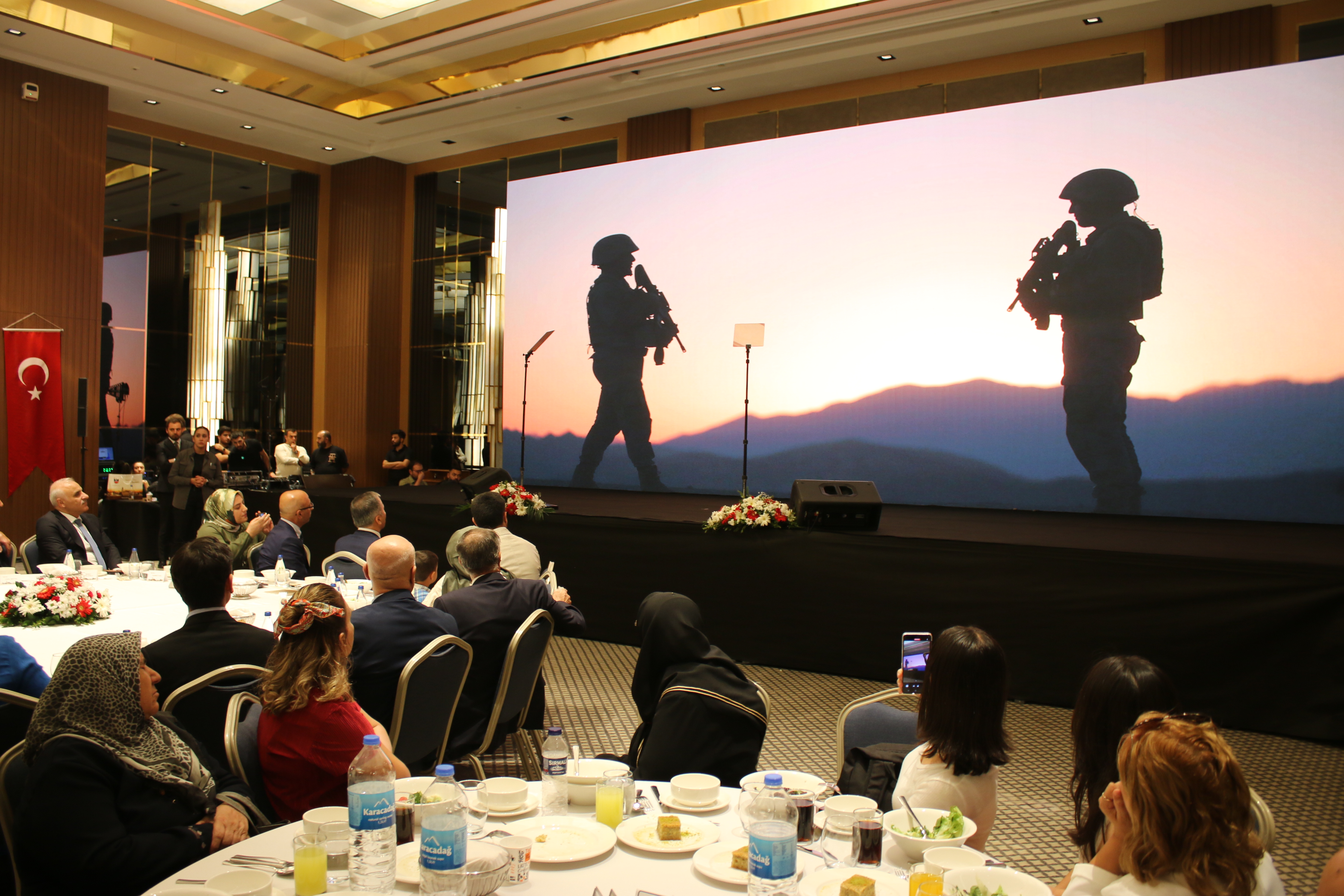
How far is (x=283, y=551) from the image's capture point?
17.3 feet

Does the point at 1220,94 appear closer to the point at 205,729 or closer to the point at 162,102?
the point at 205,729

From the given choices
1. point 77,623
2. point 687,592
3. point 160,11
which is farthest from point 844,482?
point 160,11

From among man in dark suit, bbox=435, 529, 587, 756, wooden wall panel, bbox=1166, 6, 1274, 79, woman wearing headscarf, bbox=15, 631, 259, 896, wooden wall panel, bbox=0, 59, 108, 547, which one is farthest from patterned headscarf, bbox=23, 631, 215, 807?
wooden wall panel, bbox=0, 59, 108, 547

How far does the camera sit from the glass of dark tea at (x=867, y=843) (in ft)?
5.77

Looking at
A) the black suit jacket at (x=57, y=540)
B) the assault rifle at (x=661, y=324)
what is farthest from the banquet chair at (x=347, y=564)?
the assault rifle at (x=661, y=324)

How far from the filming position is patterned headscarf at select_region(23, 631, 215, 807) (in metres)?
1.84

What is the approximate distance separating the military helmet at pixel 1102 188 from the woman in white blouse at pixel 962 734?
6894 mm

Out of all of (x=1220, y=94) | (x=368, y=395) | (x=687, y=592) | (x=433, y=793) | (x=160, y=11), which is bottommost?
(x=687, y=592)

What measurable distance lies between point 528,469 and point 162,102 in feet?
19.4

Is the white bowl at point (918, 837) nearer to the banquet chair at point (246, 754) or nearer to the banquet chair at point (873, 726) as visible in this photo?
the banquet chair at point (873, 726)

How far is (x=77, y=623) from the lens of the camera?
3635mm

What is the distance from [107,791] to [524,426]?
31.5 ft

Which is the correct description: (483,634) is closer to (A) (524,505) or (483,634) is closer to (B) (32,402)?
(A) (524,505)

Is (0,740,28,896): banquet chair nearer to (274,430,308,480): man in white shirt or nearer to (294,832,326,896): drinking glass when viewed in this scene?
(294,832,326,896): drinking glass
